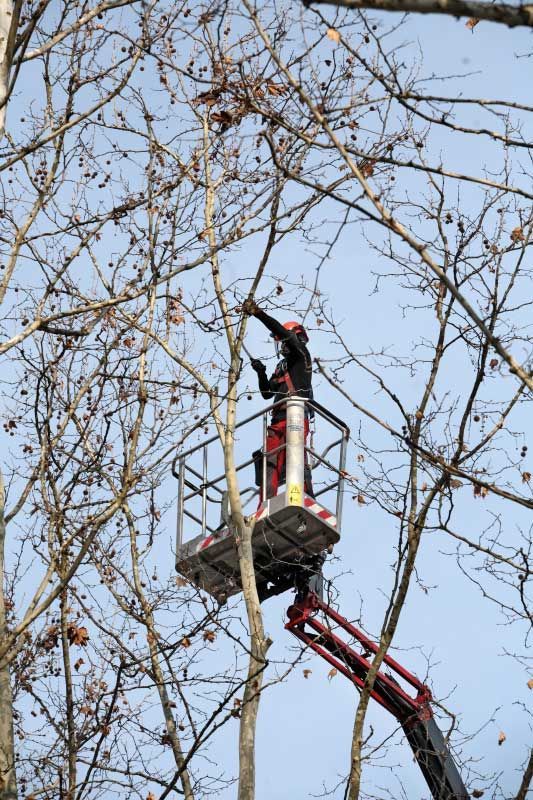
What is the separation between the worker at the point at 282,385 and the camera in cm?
1262

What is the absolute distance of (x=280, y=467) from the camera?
1284cm

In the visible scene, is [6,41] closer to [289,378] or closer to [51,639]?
[51,639]

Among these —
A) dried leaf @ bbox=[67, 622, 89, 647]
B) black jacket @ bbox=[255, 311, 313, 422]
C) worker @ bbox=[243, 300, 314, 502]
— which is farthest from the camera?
black jacket @ bbox=[255, 311, 313, 422]

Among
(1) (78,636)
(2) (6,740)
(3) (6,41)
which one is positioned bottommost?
(2) (6,740)

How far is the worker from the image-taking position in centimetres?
1262

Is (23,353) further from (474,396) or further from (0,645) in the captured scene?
(474,396)

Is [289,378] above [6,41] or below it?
above

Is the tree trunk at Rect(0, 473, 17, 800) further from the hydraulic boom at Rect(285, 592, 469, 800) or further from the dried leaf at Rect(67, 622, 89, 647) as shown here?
the hydraulic boom at Rect(285, 592, 469, 800)

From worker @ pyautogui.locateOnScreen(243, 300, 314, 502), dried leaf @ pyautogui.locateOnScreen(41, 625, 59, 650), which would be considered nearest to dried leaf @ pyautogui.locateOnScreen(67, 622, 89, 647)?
dried leaf @ pyautogui.locateOnScreen(41, 625, 59, 650)

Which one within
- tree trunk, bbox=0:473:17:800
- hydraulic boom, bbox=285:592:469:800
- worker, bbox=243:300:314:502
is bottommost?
tree trunk, bbox=0:473:17:800

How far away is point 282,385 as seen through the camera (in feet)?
43.7

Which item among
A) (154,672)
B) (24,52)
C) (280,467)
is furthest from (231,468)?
(24,52)

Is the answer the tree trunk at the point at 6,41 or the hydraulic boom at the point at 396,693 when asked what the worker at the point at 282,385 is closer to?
the hydraulic boom at the point at 396,693

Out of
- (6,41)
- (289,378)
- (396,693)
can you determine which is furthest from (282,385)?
(6,41)
